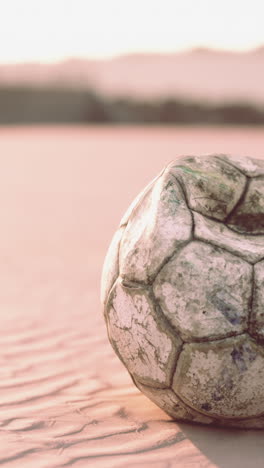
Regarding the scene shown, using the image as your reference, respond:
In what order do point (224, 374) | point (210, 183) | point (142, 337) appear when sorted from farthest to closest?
1. point (210, 183)
2. point (142, 337)
3. point (224, 374)

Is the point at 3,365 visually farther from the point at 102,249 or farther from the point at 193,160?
the point at 102,249

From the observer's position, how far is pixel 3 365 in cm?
457

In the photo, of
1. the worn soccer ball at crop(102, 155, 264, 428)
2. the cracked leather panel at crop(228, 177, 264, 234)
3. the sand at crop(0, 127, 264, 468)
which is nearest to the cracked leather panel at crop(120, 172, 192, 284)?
the worn soccer ball at crop(102, 155, 264, 428)

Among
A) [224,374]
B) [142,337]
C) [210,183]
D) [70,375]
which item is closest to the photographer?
[224,374]

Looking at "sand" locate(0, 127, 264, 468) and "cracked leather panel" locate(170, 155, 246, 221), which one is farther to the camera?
"cracked leather panel" locate(170, 155, 246, 221)

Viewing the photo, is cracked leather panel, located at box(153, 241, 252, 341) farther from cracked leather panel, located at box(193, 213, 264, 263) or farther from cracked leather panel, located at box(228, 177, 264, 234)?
cracked leather panel, located at box(228, 177, 264, 234)

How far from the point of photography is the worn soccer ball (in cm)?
319

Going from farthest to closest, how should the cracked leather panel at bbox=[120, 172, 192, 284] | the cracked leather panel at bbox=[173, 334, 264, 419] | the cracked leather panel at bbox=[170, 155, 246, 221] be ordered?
the cracked leather panel at bbox=[170, 155, 246, 221] → the cracked leather panel at bbox=[120, 172, 192, 284] → the cracked leather panel at bbox=[173, 334, 264, 419]

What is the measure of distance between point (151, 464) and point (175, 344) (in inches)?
20.7

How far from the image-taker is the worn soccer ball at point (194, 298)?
3.19 meters

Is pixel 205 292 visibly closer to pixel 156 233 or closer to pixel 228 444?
pixel 156 233

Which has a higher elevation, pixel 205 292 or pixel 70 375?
pixel 205 292

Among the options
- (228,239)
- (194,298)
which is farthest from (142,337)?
(228,239)

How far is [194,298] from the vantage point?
10.5 feet
